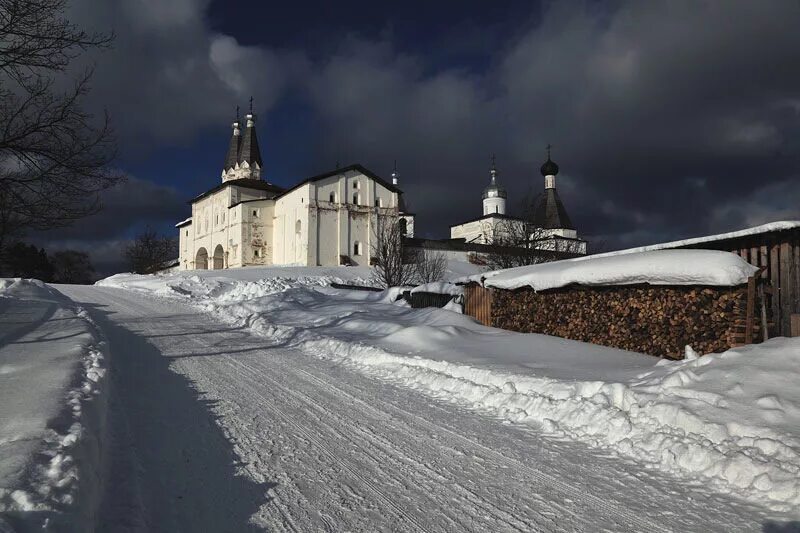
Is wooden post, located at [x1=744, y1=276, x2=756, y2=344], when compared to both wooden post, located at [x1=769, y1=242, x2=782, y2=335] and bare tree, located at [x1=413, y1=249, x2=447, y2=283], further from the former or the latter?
bare tree, located at [x1=413, y1=249, x2=447, y2=283]

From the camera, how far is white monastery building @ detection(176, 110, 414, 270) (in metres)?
50.6

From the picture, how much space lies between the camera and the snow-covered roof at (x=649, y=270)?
7.73 metres

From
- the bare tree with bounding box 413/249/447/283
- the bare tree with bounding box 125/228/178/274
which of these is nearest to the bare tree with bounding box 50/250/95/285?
the bare tree with bounding box 125/228/178/274

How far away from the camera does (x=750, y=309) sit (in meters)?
7.61

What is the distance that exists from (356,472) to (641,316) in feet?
22.9

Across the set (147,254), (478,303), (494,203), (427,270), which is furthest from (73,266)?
(478,303)

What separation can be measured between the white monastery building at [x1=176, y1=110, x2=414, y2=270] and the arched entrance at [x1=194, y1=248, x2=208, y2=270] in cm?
58

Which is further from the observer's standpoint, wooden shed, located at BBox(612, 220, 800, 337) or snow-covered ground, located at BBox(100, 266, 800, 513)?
wooden shed, located at BBox(612, 220, 800, 337)

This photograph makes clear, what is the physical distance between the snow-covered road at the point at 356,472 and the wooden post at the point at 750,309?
442cm

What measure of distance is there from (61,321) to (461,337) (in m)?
8.97

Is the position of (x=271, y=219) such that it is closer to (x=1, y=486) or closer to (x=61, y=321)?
(x=61, y=321)

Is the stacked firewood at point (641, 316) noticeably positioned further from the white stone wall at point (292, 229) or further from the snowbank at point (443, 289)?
the white stone wall at point (292, 229)

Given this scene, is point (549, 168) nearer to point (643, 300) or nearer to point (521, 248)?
point (521, 248)

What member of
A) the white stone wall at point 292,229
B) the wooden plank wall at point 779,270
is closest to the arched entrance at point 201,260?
Answer: the white stone wall at point 292,229
